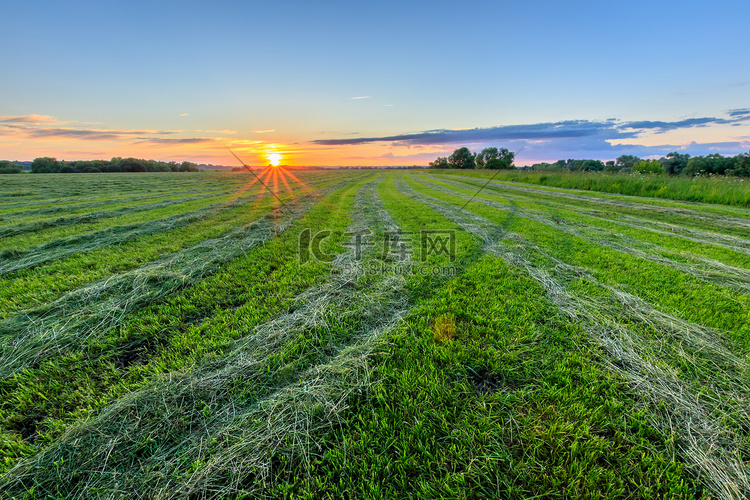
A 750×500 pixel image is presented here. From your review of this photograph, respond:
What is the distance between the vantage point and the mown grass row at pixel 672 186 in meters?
12.0

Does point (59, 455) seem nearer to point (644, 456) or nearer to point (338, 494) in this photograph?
point (338, 494)

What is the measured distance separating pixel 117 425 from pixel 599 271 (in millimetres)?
6556

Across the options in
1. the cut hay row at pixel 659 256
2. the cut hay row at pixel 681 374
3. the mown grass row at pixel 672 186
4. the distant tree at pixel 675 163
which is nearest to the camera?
the cut hay row at pixel 681 374

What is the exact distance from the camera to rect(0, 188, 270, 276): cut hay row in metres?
5.14

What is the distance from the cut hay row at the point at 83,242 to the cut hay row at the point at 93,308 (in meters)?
2.41

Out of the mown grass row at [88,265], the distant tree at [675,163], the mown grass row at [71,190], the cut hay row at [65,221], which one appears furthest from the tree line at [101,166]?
the distant tree at [675,163]

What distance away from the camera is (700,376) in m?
2.35

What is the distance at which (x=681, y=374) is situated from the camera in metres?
2.35

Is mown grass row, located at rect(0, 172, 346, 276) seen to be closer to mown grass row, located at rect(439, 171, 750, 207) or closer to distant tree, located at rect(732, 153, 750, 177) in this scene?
mown grass row, located at rect(439, 171, 750, 207)

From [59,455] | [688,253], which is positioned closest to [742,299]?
[688,253]

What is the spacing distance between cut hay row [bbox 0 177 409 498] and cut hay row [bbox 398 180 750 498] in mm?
2361

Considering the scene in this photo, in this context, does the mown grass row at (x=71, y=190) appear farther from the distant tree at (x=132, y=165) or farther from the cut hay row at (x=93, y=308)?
the distant tree at (x=132, y=165)

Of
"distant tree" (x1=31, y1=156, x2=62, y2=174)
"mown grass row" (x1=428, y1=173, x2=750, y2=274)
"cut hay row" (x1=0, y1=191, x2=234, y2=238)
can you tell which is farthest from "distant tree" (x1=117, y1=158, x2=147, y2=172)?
"mown grass row" (x1=428, y1=173, x2=750, y2=274)

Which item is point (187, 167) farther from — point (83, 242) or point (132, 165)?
point (83, 242)
